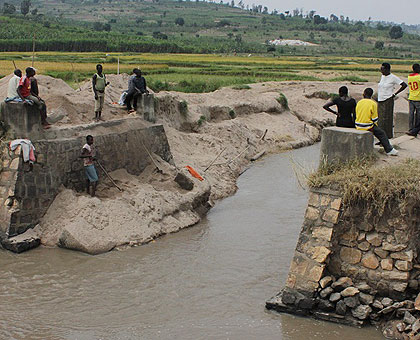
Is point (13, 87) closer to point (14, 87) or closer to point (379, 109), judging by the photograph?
point (14, 87)

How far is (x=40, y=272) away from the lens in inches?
445

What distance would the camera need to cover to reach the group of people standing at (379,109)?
10.2 m

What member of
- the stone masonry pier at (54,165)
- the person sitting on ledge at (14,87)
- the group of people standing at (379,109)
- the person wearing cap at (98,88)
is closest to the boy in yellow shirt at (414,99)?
the group of people standing at (379,109)

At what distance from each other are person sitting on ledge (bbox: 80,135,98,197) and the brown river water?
71.1 inches

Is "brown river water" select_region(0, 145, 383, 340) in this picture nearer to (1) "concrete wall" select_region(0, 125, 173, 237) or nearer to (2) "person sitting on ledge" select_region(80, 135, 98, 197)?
(1) "concrete wall" select_region(0, 125, 173, 237)

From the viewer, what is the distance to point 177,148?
1867 centimetres

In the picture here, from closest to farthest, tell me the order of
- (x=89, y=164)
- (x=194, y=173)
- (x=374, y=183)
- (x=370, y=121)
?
(x=374, y=183), (x=370, y=121), (x=89, y=164), (x=194, y=173)

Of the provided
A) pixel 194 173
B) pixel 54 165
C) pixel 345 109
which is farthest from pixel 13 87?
pixel 345 109

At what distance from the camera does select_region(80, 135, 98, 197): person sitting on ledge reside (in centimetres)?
1318

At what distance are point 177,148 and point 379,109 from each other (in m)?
7.80

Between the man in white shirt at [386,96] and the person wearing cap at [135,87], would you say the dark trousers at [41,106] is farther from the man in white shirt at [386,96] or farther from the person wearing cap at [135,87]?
the man in white shirt at [386,96]

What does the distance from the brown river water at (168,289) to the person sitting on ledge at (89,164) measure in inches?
71.1

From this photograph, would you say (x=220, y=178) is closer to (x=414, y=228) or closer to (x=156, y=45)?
(x=414, y=228)

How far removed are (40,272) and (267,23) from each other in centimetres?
12830
